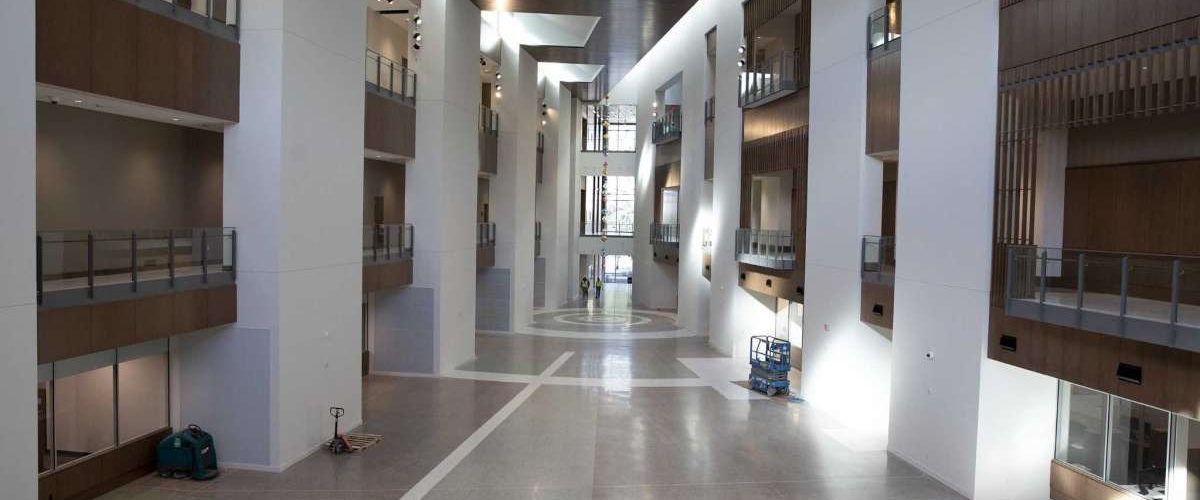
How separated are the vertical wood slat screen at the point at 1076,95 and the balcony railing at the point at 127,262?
11323 millimetres

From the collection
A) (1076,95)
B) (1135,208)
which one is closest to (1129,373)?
(1076,95)

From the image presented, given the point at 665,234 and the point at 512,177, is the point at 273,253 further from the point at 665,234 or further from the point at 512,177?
the point at 665,234

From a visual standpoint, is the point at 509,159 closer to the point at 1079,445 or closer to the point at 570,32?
the point at 570,32

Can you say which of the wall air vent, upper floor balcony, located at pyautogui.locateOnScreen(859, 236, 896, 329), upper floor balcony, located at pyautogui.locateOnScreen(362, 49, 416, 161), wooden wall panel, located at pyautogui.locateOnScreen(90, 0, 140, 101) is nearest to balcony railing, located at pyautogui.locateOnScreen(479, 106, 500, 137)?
upper floor balcony, located at pyautogui.locateOnScreen(362, 49, 416, 161)

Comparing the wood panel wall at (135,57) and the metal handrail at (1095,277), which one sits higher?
the wood panel wall at (135,57)

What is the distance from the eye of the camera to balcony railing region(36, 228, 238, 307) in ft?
28.5

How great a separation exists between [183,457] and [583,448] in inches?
248

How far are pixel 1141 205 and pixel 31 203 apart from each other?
1386 centimetres

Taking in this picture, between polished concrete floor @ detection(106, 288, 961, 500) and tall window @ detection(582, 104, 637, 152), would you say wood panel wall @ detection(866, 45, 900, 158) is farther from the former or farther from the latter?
tall window @ detection(582, 104, 637, 152)

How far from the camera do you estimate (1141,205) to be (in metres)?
11.1

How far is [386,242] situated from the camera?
18031 mm

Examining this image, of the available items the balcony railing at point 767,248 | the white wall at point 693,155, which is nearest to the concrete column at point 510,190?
the white wall at point 693,155

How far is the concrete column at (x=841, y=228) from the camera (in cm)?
1570

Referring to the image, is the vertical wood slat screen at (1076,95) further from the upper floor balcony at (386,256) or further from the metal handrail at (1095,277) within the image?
the upper floor balcony at (386,256)
